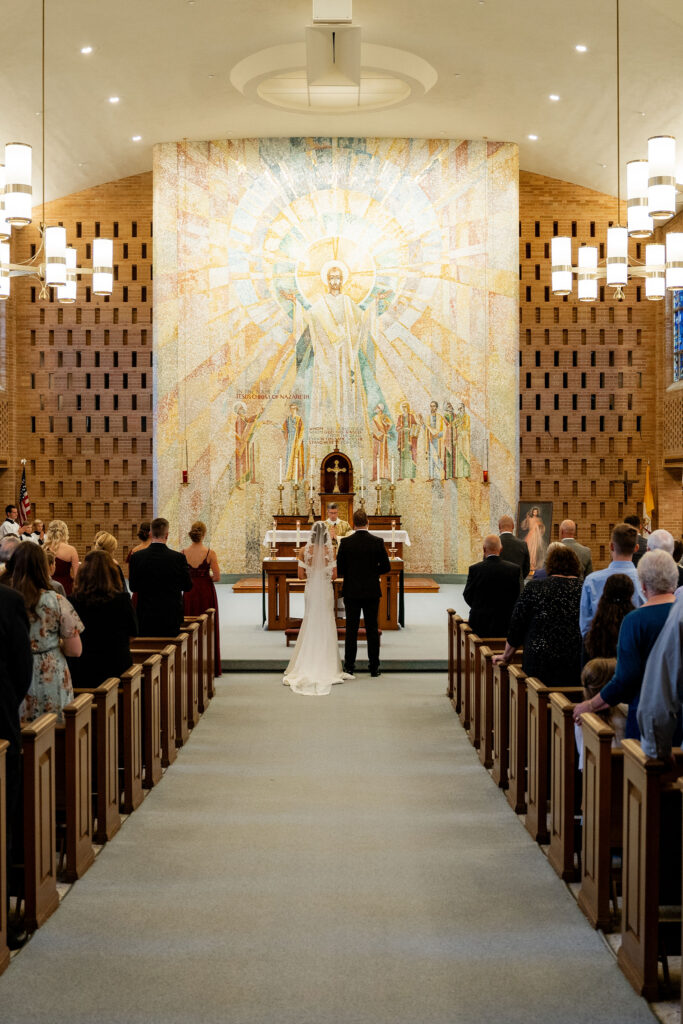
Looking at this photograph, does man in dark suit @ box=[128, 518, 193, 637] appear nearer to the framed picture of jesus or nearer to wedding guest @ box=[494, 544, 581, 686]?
wedding guest @ box=[494, 544, 581, 686]

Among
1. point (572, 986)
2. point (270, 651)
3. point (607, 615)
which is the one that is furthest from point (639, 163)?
point (572, 986)

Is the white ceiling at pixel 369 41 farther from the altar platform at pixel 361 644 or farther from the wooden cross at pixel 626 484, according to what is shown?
the altar platform at pixel 361 644

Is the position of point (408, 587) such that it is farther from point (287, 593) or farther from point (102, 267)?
point (102, 267)

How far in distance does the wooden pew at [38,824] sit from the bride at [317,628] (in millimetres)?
5166

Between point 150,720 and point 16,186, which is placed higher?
point 16,186

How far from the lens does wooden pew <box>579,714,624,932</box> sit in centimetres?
434

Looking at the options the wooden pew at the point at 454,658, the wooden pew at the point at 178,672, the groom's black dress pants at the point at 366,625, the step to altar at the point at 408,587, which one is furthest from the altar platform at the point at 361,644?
the wooden pew at the point at 178,672

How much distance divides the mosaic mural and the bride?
8950 mm

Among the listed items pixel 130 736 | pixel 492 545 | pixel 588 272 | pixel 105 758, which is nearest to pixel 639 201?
pixel 588 272

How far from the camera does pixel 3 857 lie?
3910 millimetres

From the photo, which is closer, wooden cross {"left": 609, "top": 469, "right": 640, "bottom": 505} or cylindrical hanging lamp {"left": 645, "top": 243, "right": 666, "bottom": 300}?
cylindrical hanging lamp {"left": 645, "top": 243, "right": 666, "bottom": 300}

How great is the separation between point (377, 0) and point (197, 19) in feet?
7.46

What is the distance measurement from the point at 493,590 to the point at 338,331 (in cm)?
1192

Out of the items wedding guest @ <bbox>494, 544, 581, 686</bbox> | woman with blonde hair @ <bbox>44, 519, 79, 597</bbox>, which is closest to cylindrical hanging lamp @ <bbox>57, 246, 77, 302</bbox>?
woman with blonde hair @ <bbox>44, 519, 79, 597</bbox>
